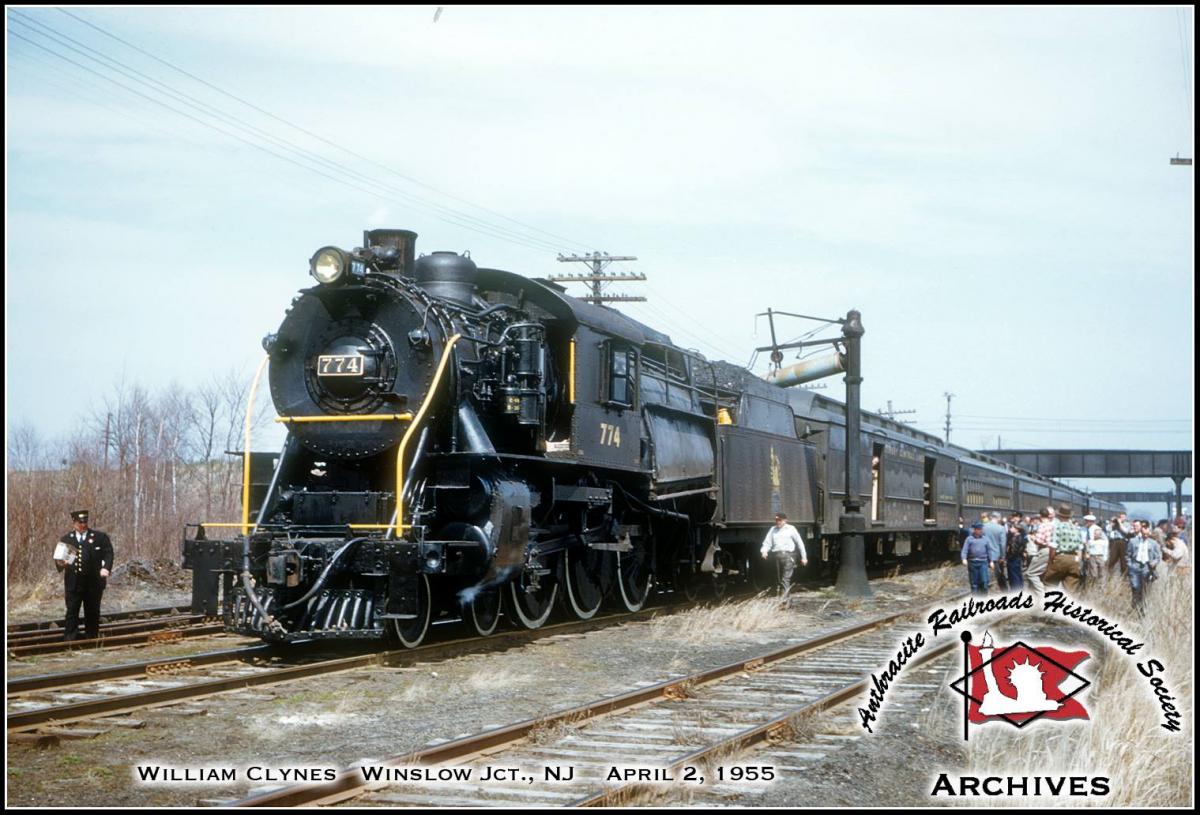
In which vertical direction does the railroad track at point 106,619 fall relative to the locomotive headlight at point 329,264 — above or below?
below

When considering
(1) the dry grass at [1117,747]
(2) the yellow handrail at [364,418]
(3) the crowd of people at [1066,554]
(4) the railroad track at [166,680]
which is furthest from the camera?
(3) the crowd of people at [1066,554]

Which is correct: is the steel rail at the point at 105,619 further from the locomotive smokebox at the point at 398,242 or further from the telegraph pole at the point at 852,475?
the telegraph pole at the point at 852,475

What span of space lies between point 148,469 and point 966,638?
81.1 ft

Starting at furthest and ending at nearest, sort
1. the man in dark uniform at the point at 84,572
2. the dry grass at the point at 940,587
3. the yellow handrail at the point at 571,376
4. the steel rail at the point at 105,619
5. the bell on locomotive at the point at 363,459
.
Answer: the dry grass at the point at 940,587 → the steel rail at the point at 105,619 → the yellow handrail at the point at 571,376 → the man in dark uniform at the point at 84,572 → the bell on locomotive at the point at 363,459

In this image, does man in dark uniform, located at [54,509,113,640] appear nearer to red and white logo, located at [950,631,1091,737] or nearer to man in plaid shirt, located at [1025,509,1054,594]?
red and white logo, located at [950,631,1091,737]

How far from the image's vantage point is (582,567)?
1476 centimetres

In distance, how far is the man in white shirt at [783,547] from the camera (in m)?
18.1

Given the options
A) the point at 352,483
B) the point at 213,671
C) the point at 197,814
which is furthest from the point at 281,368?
the point at 197,814

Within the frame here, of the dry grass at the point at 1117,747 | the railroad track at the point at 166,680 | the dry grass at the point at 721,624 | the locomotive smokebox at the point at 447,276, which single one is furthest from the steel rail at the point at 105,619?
the dry grass at the point at 1117,747

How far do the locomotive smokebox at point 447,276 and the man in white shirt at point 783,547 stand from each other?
24.8ft

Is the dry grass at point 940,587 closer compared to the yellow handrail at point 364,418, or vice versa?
the yellow handrail at point 364,418

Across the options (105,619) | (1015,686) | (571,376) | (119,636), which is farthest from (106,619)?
(1015,686)

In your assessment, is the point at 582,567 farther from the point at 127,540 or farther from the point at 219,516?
the point at 219,516

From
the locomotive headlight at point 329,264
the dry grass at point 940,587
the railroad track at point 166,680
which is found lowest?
the dry grass at point 940,587
